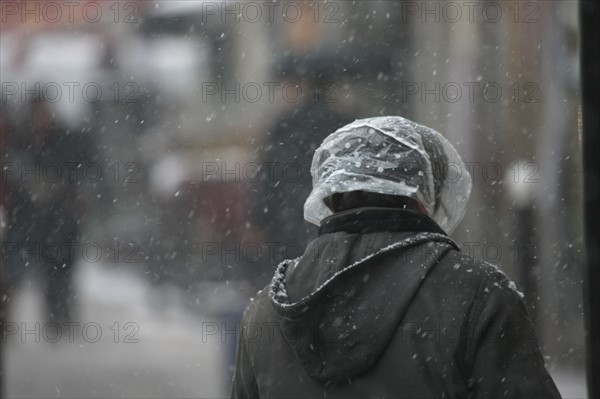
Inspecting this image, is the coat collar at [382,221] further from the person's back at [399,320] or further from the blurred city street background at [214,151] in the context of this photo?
the blurred city street background at [214,151]

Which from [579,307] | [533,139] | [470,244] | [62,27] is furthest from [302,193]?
[62,27]

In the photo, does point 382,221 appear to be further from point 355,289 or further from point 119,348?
point 119,348

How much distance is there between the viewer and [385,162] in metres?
1.40

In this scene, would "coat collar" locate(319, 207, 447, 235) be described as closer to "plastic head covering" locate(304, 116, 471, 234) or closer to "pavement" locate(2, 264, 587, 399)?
"plastic head covering" locate(304, 116, 471, 234)

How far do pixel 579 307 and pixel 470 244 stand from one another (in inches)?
30.6

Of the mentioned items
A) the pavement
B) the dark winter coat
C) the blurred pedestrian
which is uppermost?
the dark winter coat

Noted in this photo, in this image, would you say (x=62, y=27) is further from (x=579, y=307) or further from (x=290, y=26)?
(x=579, y=307)

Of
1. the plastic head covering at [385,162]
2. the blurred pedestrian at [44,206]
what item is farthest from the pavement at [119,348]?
the plastic head covering at [385,162]

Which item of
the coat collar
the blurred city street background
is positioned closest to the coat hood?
the coat collar

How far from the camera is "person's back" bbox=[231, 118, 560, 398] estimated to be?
50.0 inches

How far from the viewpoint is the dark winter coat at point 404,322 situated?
1.27 m

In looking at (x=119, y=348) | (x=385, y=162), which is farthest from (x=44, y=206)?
(x=385, y=162)

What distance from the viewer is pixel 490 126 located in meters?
4.99

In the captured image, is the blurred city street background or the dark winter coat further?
the blurred city street background
